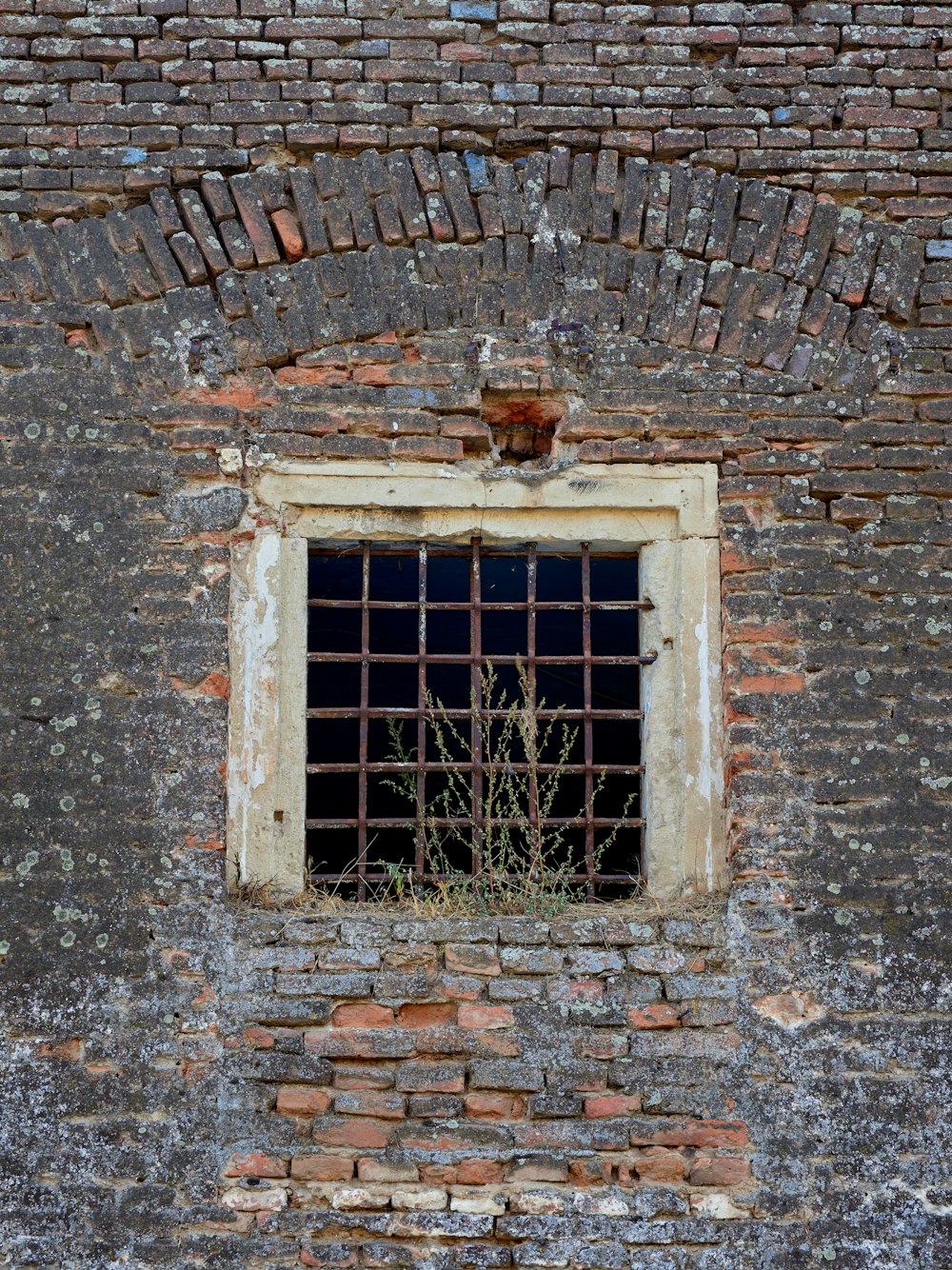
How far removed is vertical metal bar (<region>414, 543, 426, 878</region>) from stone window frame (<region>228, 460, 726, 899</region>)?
163 millimetres

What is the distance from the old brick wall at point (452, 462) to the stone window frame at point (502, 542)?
8cm

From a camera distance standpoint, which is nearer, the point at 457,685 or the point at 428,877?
the point at 428,877

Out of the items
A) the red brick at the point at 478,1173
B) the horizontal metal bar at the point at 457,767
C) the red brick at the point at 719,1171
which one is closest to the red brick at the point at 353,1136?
the red brick at the point at 478,1173

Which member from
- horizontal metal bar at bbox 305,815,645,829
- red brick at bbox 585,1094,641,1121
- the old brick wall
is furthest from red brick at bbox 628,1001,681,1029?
horizontal metal bar at bbox 305,815,645,829

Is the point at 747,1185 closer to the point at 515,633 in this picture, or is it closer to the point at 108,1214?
the point at 108,1214

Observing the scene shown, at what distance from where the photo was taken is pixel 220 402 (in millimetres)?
4324

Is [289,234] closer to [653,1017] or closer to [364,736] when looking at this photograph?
[364,736]

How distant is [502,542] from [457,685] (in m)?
2.62

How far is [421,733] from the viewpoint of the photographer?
4344 mm

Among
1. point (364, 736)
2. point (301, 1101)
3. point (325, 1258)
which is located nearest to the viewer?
point (325, 1258)

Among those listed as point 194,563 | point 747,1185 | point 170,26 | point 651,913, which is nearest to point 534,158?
point 170,26

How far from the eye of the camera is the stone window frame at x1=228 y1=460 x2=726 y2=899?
13.7 ft

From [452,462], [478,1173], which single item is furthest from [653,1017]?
[452,462]

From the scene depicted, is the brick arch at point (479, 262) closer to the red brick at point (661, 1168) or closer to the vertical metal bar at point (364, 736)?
the vertical metal bar at point (364, 736)
